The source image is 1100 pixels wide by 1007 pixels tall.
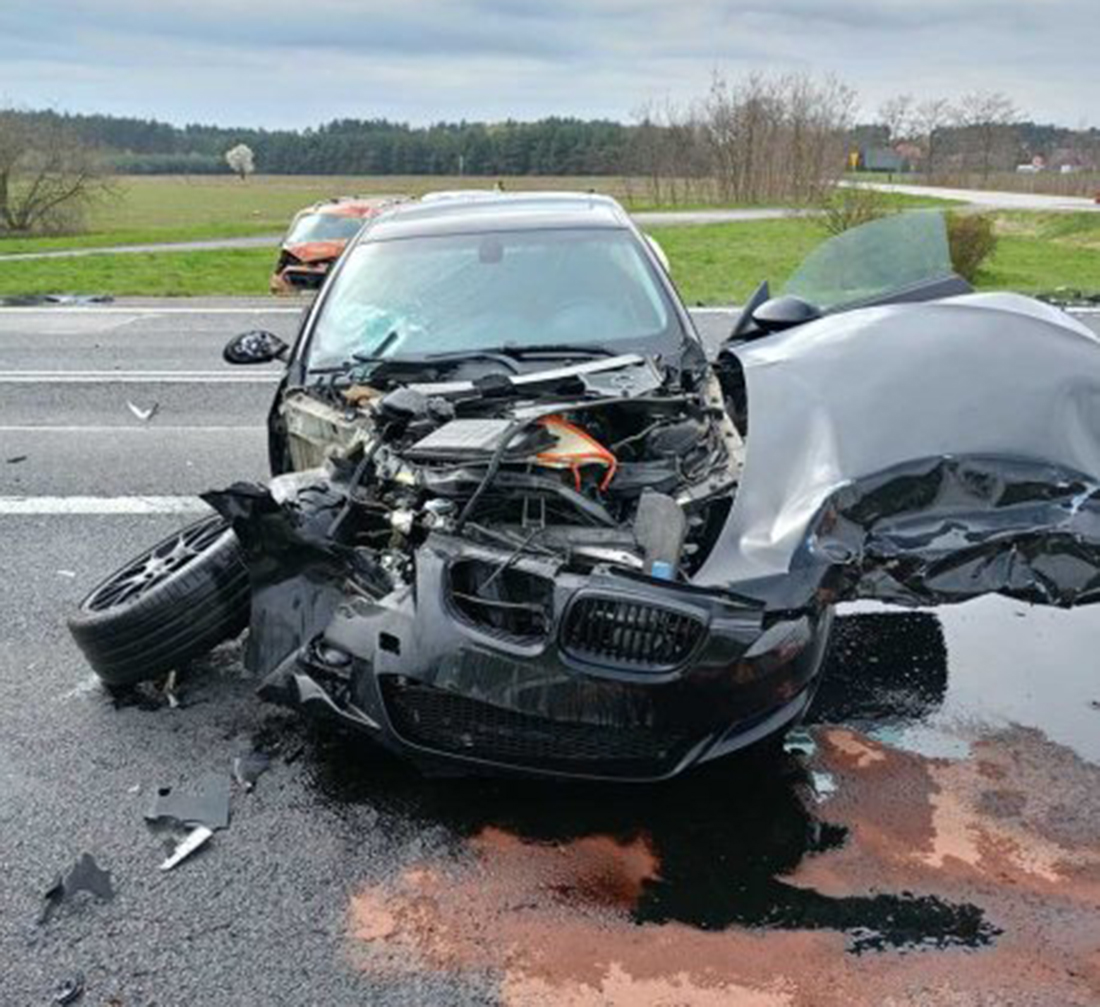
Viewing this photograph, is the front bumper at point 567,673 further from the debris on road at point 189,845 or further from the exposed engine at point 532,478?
the debris on road at point 189,845

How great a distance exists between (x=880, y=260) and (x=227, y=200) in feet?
178

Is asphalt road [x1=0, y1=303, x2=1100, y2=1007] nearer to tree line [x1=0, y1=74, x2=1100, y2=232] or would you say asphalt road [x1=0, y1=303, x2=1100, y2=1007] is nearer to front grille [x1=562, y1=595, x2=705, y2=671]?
front grille [x1=562, y1=595, x2=705, y2=671]

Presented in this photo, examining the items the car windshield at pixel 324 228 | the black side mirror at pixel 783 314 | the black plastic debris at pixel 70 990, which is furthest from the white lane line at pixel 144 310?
the black plastic debris at pixel 70 990

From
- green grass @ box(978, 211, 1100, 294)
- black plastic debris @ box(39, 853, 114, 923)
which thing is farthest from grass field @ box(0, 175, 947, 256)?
black plastic debris @ box(39, 853, 114, 923)

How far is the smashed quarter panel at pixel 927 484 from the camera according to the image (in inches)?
124

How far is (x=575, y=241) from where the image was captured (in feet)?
17.5

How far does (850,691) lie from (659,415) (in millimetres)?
1252

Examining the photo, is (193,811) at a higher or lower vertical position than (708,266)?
higher

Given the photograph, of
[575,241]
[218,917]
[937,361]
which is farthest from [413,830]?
[575,241]

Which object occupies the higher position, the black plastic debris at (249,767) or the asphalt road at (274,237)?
the black plastic debris at (249,767)

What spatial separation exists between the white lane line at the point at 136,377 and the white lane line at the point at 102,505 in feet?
11.6

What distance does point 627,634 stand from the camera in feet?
9.71

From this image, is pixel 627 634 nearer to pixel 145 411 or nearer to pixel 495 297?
pixel 495 297

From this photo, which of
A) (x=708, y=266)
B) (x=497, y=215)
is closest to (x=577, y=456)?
(x=497, y=215)
